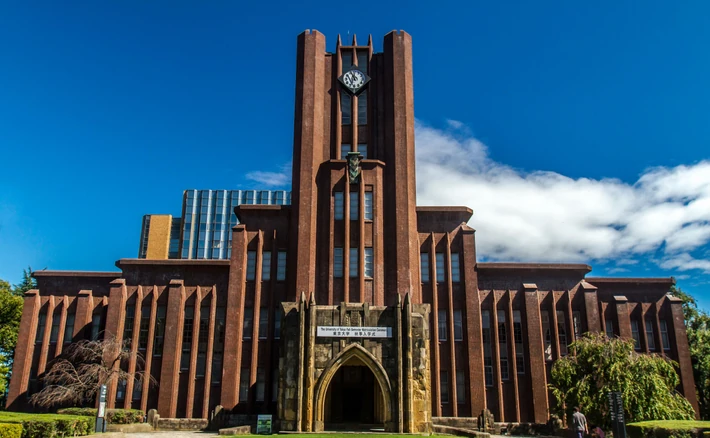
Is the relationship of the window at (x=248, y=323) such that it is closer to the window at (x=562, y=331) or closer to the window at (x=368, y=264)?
the window at (x=368, y=264)

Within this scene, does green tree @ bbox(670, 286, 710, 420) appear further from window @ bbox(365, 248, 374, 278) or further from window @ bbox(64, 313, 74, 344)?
window @ bbox(64, 313, 74, 344)

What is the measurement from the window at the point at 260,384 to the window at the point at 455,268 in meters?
14.2

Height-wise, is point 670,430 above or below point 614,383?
below

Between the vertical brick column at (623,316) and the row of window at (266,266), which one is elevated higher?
the row of window at (266,266)

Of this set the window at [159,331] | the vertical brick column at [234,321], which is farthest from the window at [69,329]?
the vertical brick column at [234,321]

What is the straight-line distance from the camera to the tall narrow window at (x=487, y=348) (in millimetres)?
40344

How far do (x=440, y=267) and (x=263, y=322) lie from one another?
12633 millimetres

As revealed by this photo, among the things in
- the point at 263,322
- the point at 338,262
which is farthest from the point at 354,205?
the point at 263,322

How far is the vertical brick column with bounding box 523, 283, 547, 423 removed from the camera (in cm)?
3916

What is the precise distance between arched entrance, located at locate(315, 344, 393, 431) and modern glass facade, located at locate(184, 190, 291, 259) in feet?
222

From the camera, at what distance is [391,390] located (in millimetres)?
32469

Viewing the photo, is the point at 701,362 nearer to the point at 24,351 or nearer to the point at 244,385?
the point at 244,385

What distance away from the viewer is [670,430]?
68.4ft

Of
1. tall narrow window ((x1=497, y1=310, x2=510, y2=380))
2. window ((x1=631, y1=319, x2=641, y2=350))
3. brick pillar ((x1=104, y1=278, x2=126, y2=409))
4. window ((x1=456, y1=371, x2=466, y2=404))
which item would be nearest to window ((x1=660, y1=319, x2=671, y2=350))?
window ((x1=631, y1=319, x2=641, y2=350))
